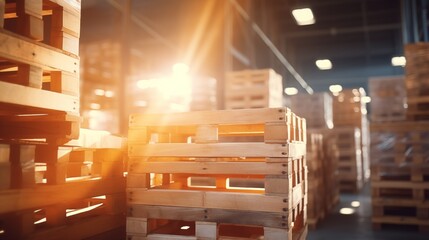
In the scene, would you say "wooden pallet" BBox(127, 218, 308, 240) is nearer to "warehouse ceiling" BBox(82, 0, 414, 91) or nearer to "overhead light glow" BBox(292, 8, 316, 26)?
"warehouse ceiling" BBox(82, 0, 414, 91)

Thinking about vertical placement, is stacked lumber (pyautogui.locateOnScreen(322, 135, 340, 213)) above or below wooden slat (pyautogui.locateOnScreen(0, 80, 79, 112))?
below

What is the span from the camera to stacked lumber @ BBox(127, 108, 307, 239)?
3465 mm

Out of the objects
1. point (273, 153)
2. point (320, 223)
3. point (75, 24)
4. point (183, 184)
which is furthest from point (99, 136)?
point (320, 223)

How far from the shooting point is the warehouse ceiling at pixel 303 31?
13.4 meters

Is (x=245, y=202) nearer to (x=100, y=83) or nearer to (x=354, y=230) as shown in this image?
(x=354, y=230)

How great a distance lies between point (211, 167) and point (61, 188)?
133 centimetres

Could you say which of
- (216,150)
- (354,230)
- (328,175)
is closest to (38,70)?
(216,150)

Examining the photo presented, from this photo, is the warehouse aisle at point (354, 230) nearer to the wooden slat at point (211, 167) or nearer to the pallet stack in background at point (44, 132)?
the wooden slat at point (211, 167)

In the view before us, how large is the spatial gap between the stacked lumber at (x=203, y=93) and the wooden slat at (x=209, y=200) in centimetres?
637

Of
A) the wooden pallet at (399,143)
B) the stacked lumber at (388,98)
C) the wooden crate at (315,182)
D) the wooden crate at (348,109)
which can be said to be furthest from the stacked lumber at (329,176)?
the wooden crate at (348,109)

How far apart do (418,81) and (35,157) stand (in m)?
6.58

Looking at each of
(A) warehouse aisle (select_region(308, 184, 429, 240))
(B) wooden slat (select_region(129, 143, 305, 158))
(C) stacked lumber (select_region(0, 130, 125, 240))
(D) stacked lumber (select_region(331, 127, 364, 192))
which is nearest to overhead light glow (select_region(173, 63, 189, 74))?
(D) stacked lumber (select_region(331, 127, 364, 192))

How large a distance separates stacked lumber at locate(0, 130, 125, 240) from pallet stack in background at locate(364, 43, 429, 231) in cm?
452

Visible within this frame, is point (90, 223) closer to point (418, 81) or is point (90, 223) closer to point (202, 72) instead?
point (418, 81)
